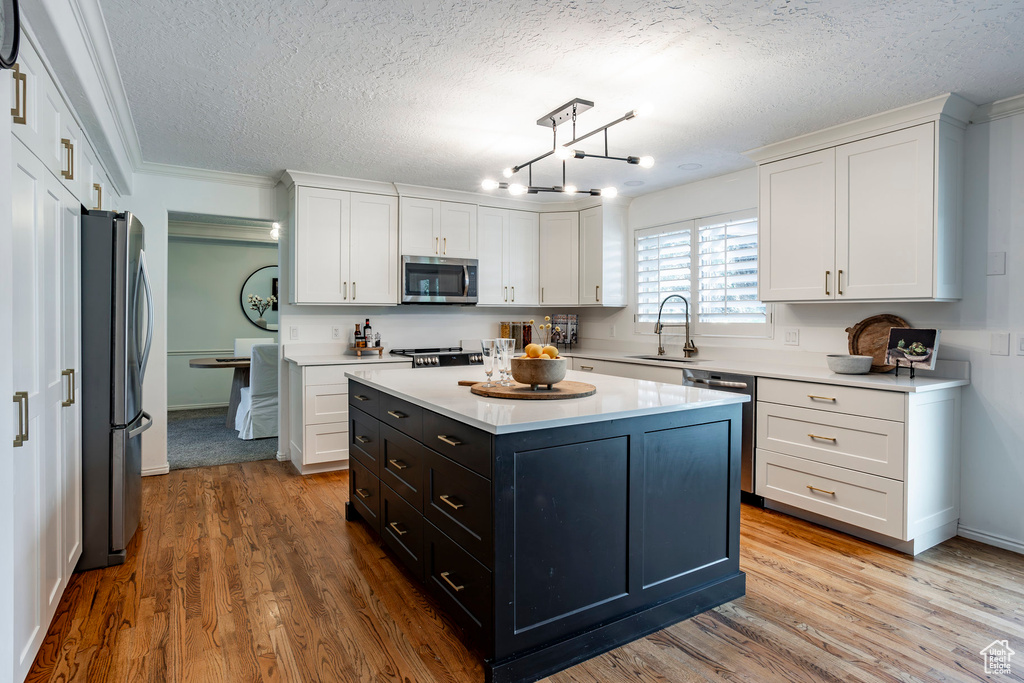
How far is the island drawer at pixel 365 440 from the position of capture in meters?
2.78

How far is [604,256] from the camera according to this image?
5000mm

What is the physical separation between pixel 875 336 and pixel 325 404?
3653 mm

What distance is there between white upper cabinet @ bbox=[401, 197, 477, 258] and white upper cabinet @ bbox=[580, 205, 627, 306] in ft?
3.39


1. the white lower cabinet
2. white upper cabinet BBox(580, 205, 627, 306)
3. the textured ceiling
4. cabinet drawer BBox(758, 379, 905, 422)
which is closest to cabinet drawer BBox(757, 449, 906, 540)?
the white lower cabinet

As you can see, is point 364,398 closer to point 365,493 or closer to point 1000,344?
point 365,493

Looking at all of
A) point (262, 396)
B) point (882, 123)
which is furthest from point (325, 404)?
point (882, 123)

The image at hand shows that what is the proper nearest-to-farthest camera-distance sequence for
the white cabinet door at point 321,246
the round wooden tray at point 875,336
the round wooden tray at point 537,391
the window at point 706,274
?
the round wooden tray at point 537,391 < the round wooden tray at point 875,336 < the window at point 706,274 < the white cabinet door at point 321,246

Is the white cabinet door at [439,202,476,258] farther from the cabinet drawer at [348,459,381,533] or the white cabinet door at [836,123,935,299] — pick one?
the white cabinet door at [836,123,935,299]

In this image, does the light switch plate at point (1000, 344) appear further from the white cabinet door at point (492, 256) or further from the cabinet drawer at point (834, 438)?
the white cabinet door at point (492, 256)

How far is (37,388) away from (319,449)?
2.45 m

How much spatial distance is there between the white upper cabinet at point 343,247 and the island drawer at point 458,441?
2.58m

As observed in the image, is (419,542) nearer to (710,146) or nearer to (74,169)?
(74,169)

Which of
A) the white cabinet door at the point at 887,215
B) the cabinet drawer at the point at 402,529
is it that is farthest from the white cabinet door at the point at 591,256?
the cabinet drawer at the point at 402,529

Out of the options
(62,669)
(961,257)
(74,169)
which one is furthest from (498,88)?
(62,669)
